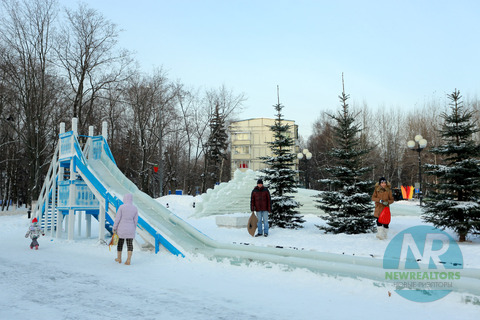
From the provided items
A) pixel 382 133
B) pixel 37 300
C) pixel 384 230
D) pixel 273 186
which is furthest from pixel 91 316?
pixel 382 133

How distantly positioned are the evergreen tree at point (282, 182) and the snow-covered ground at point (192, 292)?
17.4 feet

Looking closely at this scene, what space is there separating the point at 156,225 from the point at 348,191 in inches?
274

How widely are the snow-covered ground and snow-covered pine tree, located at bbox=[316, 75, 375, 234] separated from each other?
111 inches

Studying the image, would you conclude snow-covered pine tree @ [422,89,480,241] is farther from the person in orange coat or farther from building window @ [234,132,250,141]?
building window @ [234,132,250,141]

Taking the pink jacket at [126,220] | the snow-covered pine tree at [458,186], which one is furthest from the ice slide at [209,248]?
the snow-covered pine tree at [458,186]

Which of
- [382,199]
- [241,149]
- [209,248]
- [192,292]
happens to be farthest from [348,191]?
[241,149]

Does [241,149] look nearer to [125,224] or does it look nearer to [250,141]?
[250,141]

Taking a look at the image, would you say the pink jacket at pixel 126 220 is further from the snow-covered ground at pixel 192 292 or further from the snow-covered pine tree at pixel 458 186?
the snow-covered pine tree at pixel 458 186

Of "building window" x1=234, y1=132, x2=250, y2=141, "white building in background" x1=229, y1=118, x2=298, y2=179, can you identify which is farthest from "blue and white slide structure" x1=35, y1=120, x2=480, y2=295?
"building window" x1=234, y1=132, x2=250, y2=141

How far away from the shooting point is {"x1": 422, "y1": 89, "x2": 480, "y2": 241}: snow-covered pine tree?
11.8m

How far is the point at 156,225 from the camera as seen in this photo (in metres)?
12.0

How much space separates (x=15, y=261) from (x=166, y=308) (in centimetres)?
656
